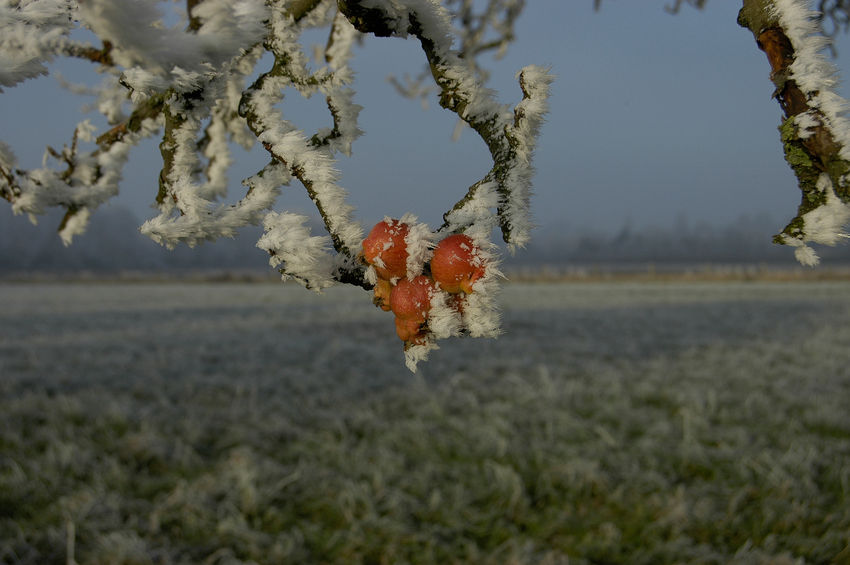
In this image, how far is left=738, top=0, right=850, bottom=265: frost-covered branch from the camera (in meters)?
0.51

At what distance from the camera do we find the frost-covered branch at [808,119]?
1.67ft

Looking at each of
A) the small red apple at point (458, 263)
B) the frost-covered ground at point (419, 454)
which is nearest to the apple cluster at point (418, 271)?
the small red apple at point (458, 263)

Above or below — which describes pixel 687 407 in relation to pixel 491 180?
below

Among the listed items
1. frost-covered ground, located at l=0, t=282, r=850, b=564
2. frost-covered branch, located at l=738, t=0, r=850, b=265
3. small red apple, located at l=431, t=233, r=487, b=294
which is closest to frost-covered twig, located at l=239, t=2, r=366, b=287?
small red apple, located at l=431, t=233, r=487, b=294

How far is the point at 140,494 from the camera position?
149 inches

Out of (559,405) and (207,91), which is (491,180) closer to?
(207,91)

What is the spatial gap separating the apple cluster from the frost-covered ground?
3.23m

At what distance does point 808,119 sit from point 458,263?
412 millimetres

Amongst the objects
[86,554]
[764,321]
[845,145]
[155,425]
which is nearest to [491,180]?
[845,145]

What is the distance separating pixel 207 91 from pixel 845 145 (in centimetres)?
73

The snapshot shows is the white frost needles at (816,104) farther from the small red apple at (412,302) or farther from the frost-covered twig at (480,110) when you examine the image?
the small red apple at (412,302)

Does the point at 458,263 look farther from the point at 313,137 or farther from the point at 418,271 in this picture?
the point at 313,137

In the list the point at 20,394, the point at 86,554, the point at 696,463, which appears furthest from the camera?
the point at 20,394

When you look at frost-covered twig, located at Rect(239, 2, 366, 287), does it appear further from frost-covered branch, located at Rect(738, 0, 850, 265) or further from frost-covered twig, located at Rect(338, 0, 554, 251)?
frost-covered branch, located at Rect(738, 0, 850, 265)
